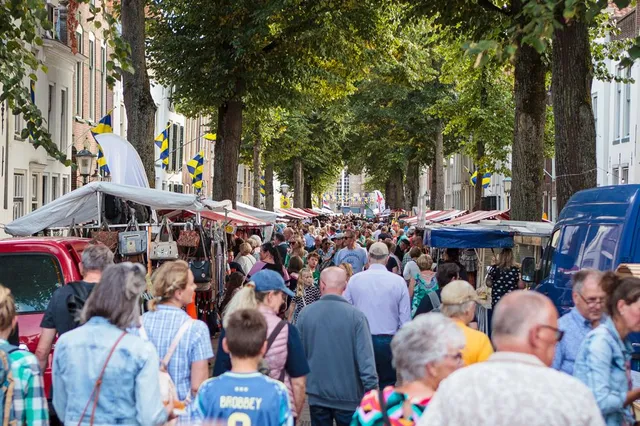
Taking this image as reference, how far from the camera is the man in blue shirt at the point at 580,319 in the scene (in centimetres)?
653

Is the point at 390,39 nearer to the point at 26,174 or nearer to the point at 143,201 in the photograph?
the point at 26,174

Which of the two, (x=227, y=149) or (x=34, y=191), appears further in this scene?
(x=227, y=149)

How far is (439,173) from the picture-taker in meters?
48.5

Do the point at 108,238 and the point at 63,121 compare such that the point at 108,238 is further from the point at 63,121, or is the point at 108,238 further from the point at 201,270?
the point at 63,121

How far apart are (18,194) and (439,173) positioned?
2489 cm

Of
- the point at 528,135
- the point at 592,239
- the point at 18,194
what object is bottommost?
the point at 592,239

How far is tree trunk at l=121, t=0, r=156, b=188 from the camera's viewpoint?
19.3m

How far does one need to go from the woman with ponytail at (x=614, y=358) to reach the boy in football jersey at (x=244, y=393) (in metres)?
1.57

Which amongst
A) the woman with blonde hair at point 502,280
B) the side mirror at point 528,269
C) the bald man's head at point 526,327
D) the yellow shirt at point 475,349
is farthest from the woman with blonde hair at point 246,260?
the bald man's head at point 526,327

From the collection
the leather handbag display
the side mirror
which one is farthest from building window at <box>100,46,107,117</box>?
the side mirror

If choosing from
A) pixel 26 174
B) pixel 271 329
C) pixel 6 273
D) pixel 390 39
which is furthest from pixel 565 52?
pixel 26 174

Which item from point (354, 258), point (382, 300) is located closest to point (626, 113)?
point (354, 258)

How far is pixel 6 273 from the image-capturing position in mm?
10430

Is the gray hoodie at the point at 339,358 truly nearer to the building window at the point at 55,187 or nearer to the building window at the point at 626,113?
the building window at the point at 55,187
